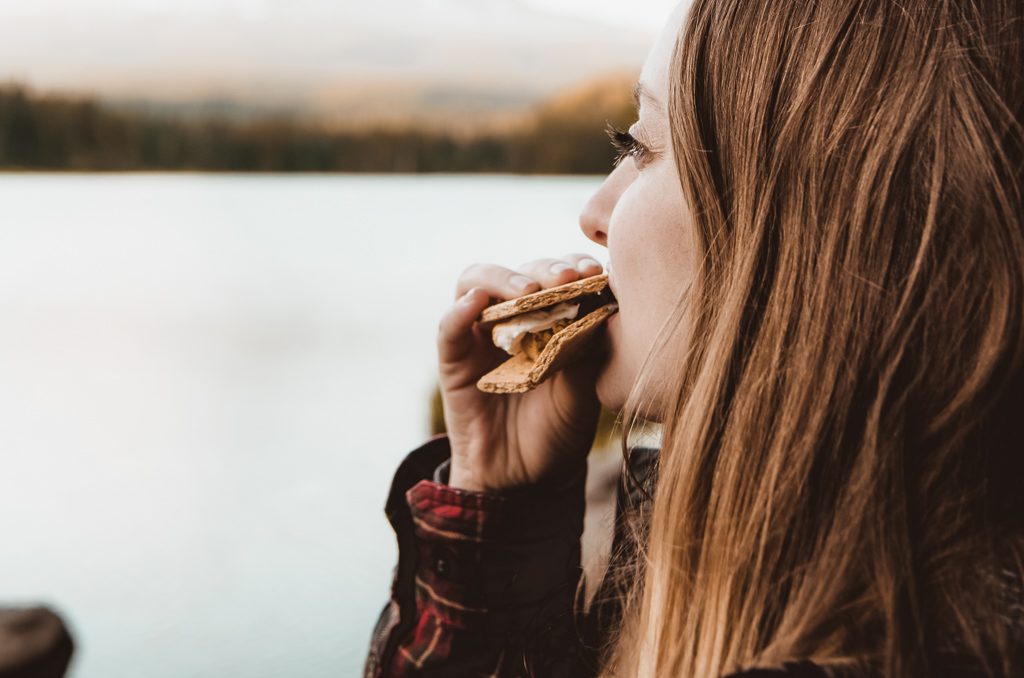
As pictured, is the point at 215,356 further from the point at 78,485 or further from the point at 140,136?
the point at 140,136

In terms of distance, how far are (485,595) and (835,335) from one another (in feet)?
2.27

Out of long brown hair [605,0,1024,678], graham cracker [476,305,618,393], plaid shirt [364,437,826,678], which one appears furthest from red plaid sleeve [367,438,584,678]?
long brown hair [605,0,1024,678]

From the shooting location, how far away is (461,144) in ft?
9.36

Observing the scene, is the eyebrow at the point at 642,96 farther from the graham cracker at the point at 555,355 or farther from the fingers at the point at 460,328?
the fingers at the point at 460,328

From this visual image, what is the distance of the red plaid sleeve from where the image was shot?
3.30ft

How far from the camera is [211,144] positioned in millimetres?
2955

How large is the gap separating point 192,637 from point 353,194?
3489mm

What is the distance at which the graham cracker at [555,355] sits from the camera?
2.85 ft

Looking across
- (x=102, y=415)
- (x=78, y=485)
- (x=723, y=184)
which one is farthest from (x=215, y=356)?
(x=723, y=184)

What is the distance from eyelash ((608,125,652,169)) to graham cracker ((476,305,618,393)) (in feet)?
Answer: 0.71

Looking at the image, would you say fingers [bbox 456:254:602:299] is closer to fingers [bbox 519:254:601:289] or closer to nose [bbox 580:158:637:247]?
fingers [bbox 519:254:601:289]

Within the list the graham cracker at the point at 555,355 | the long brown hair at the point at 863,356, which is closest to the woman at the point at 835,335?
the long brown hair at the point at 863,356

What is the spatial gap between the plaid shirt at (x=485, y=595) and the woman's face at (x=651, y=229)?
0.32 metres

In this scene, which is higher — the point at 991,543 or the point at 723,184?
the point at 723,184
